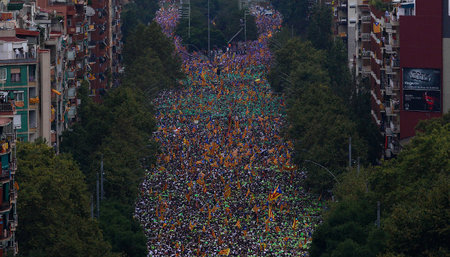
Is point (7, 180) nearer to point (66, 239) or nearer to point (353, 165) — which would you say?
point (66, 239)

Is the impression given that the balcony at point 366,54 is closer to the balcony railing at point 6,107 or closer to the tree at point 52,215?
the tree at point 52,215

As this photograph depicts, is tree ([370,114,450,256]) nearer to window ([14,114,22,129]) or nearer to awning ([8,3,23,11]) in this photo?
window ([14,114,22,129])

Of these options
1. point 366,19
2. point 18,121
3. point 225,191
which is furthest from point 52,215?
point 366,19

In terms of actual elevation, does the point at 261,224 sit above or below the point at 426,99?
below

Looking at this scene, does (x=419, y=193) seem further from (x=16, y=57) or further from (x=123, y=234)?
(x=16, y=57)

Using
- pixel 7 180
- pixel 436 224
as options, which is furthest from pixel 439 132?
pixel 7 180
